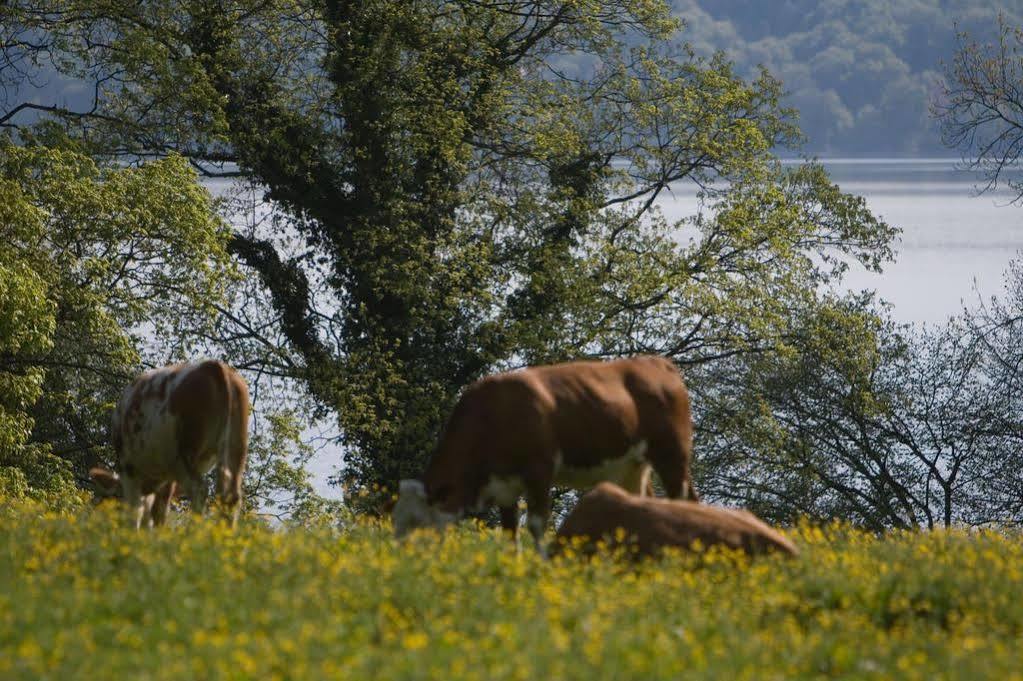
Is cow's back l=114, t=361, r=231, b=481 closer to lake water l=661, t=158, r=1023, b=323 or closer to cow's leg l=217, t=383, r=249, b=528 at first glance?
cow's leg l=217, t=383, r=249, b=528

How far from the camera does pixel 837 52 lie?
138 m

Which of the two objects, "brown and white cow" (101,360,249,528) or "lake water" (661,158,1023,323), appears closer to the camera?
"brown and white cow" (101,360,249,528)

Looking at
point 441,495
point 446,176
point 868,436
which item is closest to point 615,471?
point 441,495

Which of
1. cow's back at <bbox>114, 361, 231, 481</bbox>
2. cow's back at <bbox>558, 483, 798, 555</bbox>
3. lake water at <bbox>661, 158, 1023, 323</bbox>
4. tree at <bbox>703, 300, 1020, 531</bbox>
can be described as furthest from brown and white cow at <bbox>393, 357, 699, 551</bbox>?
lake water at <bbox>661, 158, 1023, 323</bbox>

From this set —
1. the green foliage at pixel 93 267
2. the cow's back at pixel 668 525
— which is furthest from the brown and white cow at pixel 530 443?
the green foliage at pixel 93 267

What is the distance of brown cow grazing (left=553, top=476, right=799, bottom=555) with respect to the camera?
37.5 feet

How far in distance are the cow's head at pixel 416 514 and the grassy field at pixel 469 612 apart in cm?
96

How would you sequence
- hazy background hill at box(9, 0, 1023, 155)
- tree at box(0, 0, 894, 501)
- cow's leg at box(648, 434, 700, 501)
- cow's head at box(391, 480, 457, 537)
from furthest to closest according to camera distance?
hazy background hill at box(9, 0, 1023, 155) < tree at box(0, 0, 894, 501) < cow's leg at box(648, 434, 700, 501) < cow's head at box(391, 480, 457, 537)

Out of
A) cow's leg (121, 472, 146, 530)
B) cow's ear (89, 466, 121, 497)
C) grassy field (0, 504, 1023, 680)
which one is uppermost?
cow's ear (89, 466, 121, 497)

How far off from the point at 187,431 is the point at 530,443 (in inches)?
156

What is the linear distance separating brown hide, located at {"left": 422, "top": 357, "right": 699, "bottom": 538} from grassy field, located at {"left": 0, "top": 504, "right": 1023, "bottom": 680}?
4.31ft

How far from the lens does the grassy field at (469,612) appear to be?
7535 millimetres

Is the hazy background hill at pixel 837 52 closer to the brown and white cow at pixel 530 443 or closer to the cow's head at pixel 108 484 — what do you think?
the cow's head at pixel 108 484

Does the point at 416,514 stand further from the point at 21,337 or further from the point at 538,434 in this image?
the point at 21,337
